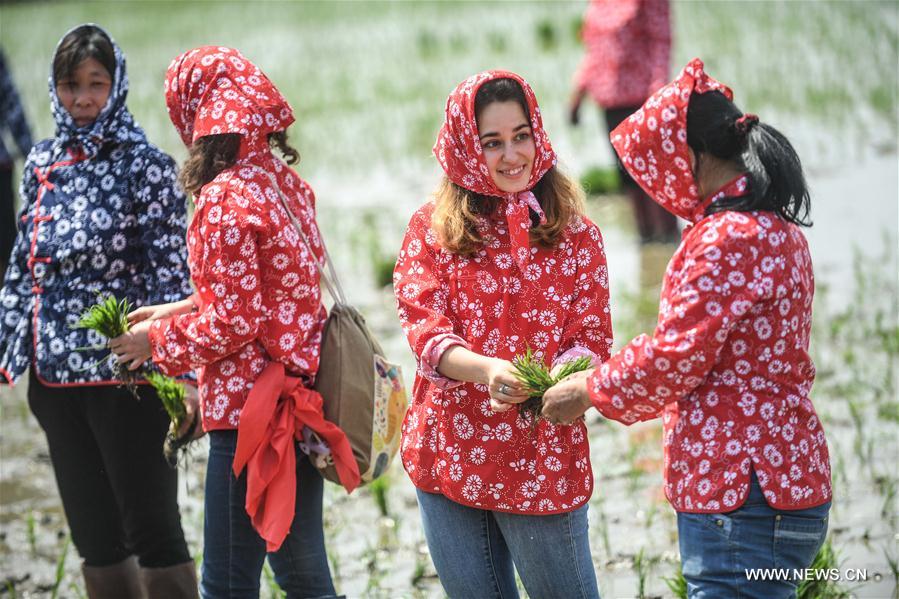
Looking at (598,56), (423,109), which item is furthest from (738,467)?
(423,109)

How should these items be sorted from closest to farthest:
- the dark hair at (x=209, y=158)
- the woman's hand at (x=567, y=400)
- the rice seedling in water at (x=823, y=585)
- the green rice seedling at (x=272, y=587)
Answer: the woman's hand at (x=567, y=400)
the dark hair at (x=209, y=158)
the rice seedling in water at (x=823, y=585)
the green rice seedling at (x=272, y=587)

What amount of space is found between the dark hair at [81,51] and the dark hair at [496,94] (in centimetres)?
135

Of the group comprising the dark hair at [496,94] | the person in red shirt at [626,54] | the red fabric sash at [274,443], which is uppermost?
the person in red shirt at [626,54]

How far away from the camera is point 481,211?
284 centimetres

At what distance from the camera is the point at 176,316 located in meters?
3.07

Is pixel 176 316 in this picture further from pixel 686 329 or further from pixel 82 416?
pixel 686 329

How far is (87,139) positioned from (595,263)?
5.19 feet

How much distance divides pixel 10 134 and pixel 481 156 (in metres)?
4.66

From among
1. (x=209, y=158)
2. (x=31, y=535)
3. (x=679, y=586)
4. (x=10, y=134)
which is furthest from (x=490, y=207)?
(x=10, y=134)

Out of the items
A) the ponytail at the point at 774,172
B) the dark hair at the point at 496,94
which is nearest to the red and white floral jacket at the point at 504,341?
the dark hair at the point at 496,94

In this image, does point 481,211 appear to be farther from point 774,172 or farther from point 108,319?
point 108,319

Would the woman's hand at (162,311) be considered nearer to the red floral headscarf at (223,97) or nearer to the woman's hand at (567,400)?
the red floral headscarf at (223,97)

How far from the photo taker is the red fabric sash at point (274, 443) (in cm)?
298

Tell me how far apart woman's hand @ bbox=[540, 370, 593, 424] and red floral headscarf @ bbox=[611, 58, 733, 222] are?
16.6 inches
